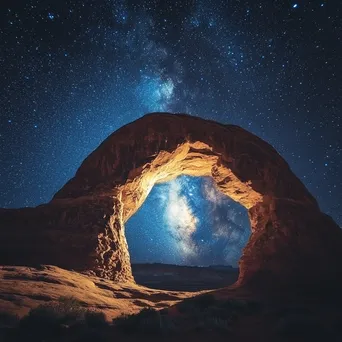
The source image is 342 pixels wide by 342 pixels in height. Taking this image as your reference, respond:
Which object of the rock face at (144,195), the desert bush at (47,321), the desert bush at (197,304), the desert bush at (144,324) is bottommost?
the desert bush at (197,304)

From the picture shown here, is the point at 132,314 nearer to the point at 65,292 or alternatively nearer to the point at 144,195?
the point at 65,292

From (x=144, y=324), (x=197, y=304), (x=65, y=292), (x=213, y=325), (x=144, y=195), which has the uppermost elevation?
(x=144, y=195)

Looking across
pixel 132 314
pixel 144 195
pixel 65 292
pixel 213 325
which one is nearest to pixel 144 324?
pixel 132 314

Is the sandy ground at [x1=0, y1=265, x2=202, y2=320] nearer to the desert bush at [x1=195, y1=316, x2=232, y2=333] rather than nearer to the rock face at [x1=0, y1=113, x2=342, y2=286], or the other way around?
the rock face at [x1=0, y1=113, x2=342, y2=286]

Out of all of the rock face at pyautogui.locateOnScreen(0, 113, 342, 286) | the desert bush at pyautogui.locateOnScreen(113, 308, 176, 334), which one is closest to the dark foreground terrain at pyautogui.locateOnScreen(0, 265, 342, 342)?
the desert bush at pyautogui.locateOnScreen(113, 308, 176, 334)

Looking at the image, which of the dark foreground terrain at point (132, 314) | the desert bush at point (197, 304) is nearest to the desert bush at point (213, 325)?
the dark foreground terrain at point (132, 314)

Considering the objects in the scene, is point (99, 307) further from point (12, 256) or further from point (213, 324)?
point (12, 256)

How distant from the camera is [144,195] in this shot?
1602cm

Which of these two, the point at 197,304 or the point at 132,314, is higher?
the point at 132,314

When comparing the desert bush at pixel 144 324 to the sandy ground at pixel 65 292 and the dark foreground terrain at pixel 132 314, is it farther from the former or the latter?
the sandy ground at pixel 65 292

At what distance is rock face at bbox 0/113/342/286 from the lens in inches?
430

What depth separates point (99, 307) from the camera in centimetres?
740

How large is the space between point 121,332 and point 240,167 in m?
10.3

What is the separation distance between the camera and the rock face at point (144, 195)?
35.8ft
